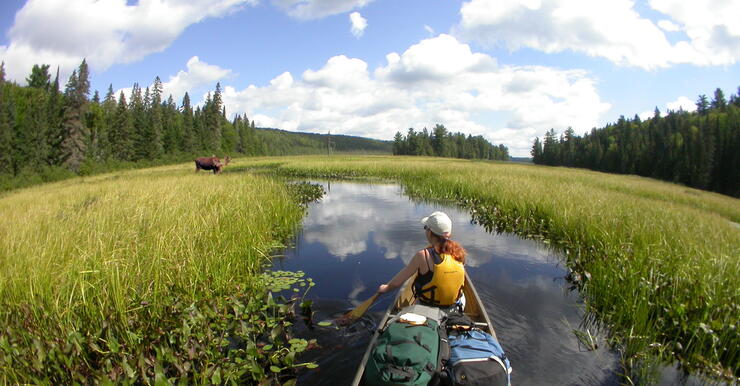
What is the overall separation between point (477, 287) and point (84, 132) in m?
57.4

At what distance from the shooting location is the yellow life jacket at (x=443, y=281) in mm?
4969

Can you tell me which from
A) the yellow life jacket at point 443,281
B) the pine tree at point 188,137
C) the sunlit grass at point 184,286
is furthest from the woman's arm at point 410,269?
the pine tree at point 188,137

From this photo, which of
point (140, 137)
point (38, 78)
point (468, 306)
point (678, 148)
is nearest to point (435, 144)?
point (678, 148)

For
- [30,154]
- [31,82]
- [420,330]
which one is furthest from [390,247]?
[31,82]

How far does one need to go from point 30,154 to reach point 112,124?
63.5ft

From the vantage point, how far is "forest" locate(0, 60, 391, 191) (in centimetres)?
4138

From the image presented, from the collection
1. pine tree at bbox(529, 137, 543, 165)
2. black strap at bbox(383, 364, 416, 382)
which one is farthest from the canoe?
pine tree at bbox(529, 137, 543, 165)

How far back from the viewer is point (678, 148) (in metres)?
65.5

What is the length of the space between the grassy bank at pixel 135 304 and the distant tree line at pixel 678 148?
7315 centimetres

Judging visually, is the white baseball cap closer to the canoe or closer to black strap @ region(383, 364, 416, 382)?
the canoe

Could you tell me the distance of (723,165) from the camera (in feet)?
182

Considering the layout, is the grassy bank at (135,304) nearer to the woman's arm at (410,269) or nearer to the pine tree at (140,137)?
the woman's arm at (410,269)

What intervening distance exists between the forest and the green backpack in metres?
46.4

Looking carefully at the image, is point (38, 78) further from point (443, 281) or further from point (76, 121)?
point (443, 281)
